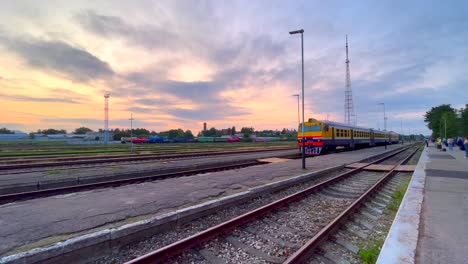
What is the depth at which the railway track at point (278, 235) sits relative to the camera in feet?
13.4

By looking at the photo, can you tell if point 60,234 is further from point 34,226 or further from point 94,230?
point 34,226

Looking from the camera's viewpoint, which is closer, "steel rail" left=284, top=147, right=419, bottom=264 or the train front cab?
"steel rail" left=284, top=147, right=419, bottom=264

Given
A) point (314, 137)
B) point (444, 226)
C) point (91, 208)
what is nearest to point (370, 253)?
point (444, 226)

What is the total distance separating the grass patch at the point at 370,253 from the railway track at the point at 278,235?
258mm

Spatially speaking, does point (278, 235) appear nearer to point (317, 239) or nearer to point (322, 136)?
point (317, 239)

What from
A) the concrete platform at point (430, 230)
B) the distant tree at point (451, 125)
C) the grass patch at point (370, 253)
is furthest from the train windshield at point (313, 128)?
the distant tree at point (451, 125)

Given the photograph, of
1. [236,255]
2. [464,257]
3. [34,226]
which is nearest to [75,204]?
[34,226]

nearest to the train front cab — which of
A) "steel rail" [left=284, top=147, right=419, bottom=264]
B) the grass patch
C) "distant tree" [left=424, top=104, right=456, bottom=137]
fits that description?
"steel rail" [left=284, top=147, right=419, bottom=264]

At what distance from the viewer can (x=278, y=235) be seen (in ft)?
16.6

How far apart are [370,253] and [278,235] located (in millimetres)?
1669

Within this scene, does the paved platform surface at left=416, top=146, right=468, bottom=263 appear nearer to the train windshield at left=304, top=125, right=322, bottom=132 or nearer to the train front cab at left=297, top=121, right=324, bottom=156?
the train front cab at left=297, top=121, right=324, bottom=156

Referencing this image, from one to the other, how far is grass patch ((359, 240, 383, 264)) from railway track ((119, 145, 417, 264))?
0.26 metres

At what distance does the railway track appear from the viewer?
4086 mm

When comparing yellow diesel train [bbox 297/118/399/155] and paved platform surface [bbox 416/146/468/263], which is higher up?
yellow diesel train [bbox 297/118/399/155]
